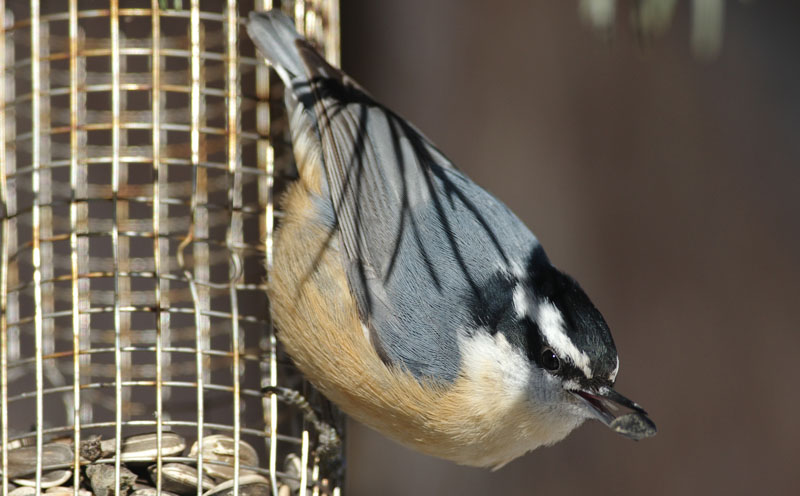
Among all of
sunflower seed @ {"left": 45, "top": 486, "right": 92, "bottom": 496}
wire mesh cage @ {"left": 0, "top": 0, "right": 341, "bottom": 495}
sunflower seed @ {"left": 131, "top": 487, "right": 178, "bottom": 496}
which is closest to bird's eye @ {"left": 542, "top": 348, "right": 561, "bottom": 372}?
wire mesh cage @ {"left": 0, "top": 0, "right": 341, "bottom": 495}

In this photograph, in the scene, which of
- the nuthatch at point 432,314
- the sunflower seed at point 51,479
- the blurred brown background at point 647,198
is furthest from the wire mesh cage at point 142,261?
the blurred brown background at point 647,198

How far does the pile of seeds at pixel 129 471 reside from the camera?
8.17 feet

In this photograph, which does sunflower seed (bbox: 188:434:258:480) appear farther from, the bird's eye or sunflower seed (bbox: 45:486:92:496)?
the bird's eye

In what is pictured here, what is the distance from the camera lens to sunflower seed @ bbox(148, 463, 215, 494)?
254cm

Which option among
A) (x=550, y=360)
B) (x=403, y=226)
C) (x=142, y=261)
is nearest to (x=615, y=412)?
→ (x=550, y=360)

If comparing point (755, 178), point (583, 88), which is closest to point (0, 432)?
point (583, 88)

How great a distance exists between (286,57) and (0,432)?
1381 millimetres

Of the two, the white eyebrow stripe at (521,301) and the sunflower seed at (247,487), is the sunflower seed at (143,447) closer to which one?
the sunflower seed at (247,487)

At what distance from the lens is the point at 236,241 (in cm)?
293

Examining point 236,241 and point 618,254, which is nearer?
point 236,241

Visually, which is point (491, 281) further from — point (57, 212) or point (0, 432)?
point (57, 212)

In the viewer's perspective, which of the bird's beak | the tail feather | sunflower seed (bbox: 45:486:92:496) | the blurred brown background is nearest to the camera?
the bird's beak

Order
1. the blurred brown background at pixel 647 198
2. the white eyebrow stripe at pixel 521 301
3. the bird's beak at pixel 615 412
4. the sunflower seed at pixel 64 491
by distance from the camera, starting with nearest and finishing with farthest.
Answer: the bird's beak at pixel 615 412, the sunflower seed at pixel 64 491, the white eyebrow stripe at pixel 521 301, the blurred brown background at pixel 647 198

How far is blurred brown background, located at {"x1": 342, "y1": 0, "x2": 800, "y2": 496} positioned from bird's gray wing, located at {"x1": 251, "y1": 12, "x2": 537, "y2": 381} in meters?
1.48
